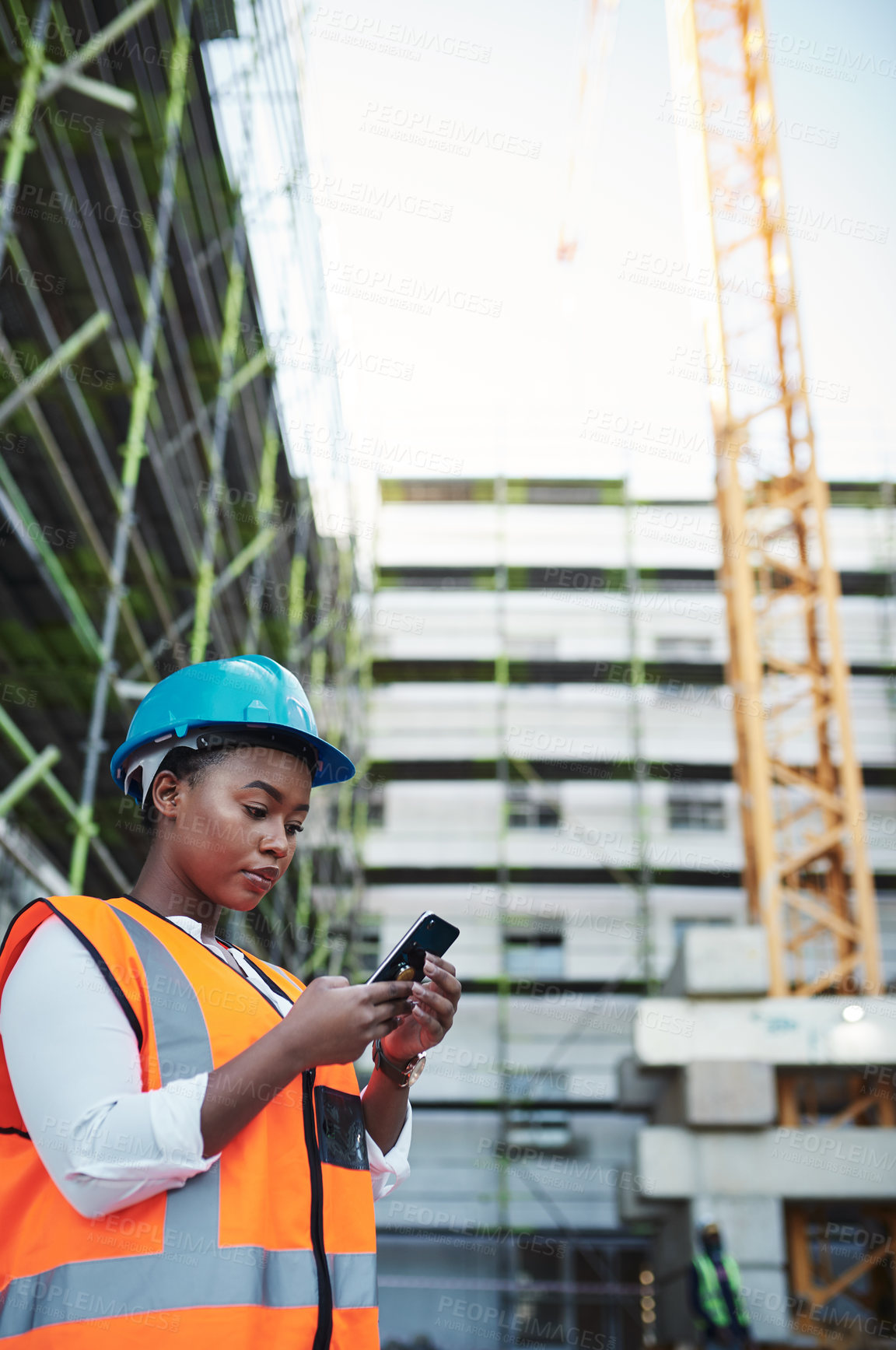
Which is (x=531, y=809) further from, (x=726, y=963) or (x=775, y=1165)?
(x=775, y=1165)

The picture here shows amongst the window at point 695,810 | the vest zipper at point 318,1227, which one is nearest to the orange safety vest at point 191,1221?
the vest zipper at point 318,1227

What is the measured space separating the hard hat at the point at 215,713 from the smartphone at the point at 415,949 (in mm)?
313

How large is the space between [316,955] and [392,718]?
6.47m

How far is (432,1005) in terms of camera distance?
1.52 metres

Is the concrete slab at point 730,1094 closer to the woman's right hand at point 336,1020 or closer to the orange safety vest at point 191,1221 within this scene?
the orange safety vest at point 191,1221

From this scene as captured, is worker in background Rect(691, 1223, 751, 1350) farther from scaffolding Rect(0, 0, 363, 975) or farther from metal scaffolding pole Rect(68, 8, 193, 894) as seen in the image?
metal scaffolding pole Rect(68, 8, 193, 894)

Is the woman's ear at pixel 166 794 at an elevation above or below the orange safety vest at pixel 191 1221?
above

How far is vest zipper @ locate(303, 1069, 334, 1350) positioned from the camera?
4.39 feet

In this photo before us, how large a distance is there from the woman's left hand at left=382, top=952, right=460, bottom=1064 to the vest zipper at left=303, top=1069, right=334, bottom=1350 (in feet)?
0.50

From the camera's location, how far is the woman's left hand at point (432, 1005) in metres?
1.51

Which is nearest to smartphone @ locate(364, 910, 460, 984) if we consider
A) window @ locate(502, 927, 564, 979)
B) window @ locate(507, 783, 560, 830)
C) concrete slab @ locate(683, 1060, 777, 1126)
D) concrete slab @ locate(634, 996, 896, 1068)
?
concrete slab @ locate(683, 1060, 777, 1126)

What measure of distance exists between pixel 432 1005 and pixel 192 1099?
1.15 feet

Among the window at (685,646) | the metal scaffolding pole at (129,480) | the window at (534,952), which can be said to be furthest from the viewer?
the window at (685,646)

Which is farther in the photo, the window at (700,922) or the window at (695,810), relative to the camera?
the window at (695,810)
